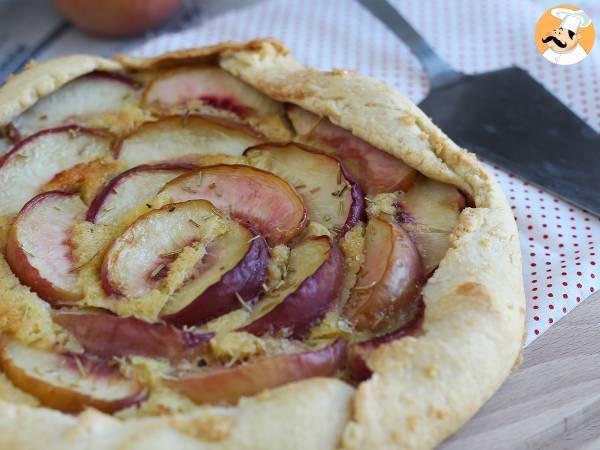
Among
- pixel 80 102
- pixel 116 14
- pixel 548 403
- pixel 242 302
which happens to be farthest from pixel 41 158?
pixel 116 14

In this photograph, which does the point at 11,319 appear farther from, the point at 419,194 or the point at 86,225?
the point at 419,194

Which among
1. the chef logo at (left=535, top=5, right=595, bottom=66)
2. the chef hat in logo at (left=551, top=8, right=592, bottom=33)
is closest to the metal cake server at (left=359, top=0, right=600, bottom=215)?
the chef logo at (left=535, top=5, right=595, bottom=66)

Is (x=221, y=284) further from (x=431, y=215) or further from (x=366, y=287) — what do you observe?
(x=431, y=215)

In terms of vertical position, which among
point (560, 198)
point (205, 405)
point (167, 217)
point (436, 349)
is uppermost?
point (167, 217)

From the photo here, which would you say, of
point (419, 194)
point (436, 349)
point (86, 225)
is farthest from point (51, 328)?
point (419, 194)

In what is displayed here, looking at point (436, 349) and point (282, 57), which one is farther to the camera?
point (282, 57)

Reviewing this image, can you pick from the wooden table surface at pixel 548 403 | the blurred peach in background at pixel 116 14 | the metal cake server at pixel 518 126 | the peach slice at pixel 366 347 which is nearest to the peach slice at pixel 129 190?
the peach slice at pixel 366 347

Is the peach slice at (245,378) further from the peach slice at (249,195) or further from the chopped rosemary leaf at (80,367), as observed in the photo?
the peach slice at (249,195)
